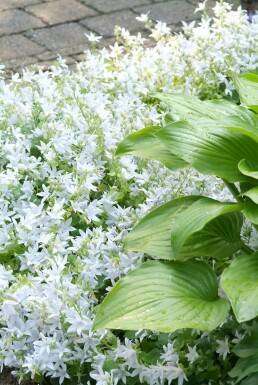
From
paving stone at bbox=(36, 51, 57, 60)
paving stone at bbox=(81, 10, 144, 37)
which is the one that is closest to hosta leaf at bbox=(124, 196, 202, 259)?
paving stone at bbox=(36, 51, 57, 60)

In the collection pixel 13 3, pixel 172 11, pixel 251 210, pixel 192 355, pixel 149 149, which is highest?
pixel 251 210

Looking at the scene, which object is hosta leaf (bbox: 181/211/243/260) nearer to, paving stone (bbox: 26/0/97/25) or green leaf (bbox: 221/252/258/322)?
green leaf (bbox: 221/252/258/322)

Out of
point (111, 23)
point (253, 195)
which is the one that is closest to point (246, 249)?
point (253, 195)

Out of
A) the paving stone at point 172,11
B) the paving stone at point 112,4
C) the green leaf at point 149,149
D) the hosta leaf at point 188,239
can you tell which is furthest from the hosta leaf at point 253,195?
the paving stone at point 112,4

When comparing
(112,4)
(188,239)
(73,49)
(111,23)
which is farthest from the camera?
(112,4)

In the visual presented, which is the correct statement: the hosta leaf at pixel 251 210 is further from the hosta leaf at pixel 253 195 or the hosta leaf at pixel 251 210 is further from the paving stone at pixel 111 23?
the paving stone at pixel 111 23

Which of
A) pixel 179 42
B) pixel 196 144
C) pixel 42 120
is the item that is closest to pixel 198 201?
pixel 196 144

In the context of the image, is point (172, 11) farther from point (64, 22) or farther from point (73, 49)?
point (73, 49)
